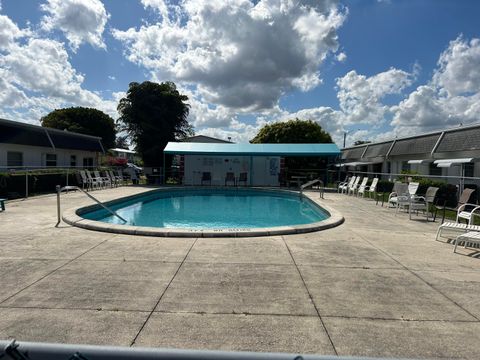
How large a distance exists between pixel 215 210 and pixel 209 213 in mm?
748

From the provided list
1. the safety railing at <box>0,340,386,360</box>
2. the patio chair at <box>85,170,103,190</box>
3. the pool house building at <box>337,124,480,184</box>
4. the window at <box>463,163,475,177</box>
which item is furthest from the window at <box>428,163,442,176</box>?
the safety railing at <box>0,340,386,360</box>

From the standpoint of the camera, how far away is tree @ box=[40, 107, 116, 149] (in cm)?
4564

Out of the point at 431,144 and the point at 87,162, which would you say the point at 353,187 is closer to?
the point at 431,144

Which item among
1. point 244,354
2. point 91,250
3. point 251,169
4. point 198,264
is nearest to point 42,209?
point 91,250

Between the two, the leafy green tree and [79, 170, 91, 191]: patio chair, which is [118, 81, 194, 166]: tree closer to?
[79, 170, 91, 191]: patio chair

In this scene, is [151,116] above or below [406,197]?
above

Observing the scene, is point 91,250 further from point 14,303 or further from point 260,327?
point 260,327

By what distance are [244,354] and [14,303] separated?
3.22 metres

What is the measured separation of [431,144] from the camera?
68.6ft

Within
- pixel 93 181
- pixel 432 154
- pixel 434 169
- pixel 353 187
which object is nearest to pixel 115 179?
pixel 93 181

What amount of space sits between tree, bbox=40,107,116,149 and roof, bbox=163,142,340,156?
102 ft

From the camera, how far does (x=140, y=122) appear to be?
2564cm

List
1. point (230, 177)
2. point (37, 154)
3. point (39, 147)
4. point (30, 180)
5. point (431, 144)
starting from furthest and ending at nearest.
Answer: point (230, 177) < point (37, 154) < point (39, 147) < point (431, 144) < point (30, 180)

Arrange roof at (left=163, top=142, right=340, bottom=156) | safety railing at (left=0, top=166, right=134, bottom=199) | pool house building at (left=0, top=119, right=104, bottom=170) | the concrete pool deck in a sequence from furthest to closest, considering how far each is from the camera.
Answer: roof at (left=163, top=142, right=340, bottom=156) → pool house building at (left=0, top=119, right=104, bottom=170) → safety railing at (left=0, top=166, right=134, bottom=199) → the concrete pool deck
